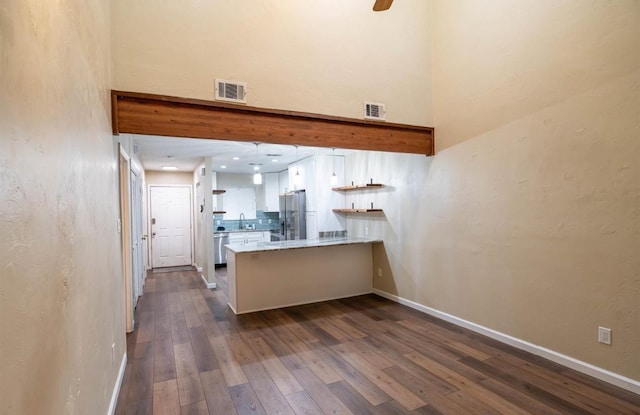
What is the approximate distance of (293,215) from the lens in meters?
7.65

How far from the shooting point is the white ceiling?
5.18m

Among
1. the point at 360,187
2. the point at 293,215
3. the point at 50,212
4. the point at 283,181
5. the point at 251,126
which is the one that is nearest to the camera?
the point at 50,212

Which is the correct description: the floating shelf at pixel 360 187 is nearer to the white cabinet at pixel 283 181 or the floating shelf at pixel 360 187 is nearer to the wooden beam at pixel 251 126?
the wooden beam at pixel 251 126

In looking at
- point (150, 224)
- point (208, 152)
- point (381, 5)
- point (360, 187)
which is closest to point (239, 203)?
point (150, 224)

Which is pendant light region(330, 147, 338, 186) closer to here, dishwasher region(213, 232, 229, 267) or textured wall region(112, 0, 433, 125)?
textured wall region(112, 0, 433, 125)

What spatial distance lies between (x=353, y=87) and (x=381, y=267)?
2938 mm

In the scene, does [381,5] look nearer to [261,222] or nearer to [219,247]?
[219,247]

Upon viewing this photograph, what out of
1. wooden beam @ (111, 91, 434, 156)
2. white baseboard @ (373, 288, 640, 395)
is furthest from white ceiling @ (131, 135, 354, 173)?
white baseboard @ (373, 288, 640, 395)

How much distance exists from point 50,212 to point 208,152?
5119 millimetres

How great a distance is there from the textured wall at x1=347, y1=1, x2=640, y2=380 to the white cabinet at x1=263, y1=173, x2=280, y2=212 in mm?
5626

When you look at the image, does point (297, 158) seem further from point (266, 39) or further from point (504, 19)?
point (504, 19)

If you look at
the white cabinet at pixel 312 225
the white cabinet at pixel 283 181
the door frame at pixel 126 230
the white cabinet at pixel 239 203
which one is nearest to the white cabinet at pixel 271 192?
the white cabinet at pixel 283 181

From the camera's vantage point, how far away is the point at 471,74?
12.5ft

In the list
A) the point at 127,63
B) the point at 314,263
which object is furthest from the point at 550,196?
the point at 127,63
